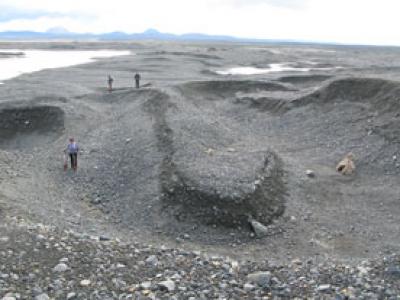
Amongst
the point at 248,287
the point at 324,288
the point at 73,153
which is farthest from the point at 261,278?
the point at 73,153

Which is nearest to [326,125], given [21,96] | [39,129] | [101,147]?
[101,147]

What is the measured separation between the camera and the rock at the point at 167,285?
11.0 meters

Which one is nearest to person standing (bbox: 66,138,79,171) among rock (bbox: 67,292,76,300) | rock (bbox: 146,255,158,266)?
rock (bbox: 146,255,158,266)

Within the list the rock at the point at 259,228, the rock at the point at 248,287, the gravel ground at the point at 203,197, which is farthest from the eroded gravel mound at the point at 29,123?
the rock at the point at 248,287

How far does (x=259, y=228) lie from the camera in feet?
52.4

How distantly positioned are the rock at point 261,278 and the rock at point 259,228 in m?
3.76

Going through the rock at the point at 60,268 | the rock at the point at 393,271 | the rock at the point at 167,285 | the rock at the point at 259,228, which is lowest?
the rock at the point at 259,228

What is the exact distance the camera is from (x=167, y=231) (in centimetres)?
1617

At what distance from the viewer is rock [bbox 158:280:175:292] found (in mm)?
10969

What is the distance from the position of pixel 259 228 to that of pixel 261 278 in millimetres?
4193

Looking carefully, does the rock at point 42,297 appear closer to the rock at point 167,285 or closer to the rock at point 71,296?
the rock at point 71,296

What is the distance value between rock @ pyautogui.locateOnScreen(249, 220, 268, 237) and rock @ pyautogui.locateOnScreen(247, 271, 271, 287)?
376 cm

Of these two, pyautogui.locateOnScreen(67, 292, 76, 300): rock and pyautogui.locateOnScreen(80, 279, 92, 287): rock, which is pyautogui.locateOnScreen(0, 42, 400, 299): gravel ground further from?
pyautogui.locateOnScreen(80, 279, 92, 287): rock

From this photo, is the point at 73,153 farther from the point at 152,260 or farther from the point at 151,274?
the point at 151,274
